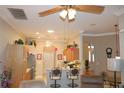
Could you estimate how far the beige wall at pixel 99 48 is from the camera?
6.54 meters

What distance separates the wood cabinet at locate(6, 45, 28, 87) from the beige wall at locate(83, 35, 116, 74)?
255 centimetres

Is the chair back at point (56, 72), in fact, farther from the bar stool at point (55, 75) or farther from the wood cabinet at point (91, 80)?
the wood cabinet at point (91, 80)

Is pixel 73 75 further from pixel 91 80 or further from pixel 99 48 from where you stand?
pixel 99 48

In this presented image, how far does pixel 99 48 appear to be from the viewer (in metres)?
6.71

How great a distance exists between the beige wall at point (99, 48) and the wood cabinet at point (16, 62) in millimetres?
2551

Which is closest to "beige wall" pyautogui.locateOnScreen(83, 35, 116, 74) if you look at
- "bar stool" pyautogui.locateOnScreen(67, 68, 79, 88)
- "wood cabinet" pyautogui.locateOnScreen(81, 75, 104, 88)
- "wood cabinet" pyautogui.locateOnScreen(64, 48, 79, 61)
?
"wood cabinet" pyautogui.locateOnScreen(64, 48, 79, 61)

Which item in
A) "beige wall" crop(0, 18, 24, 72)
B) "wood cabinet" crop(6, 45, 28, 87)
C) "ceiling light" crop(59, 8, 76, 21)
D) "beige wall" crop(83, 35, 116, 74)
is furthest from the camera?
"beige wall" crop(83, 35, 116, 74)

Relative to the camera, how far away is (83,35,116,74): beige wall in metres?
6.54

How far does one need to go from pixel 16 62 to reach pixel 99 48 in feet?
11.1

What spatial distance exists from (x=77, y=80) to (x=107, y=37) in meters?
2.27

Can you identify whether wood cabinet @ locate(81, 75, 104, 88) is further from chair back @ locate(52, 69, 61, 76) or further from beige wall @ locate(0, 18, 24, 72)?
beige wall @ locate(0, 18, 24, 72)

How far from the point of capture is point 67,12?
8.29ft

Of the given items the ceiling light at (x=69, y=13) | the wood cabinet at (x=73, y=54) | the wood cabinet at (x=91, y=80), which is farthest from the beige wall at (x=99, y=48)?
the ceiling light at (x=69, y=13)
